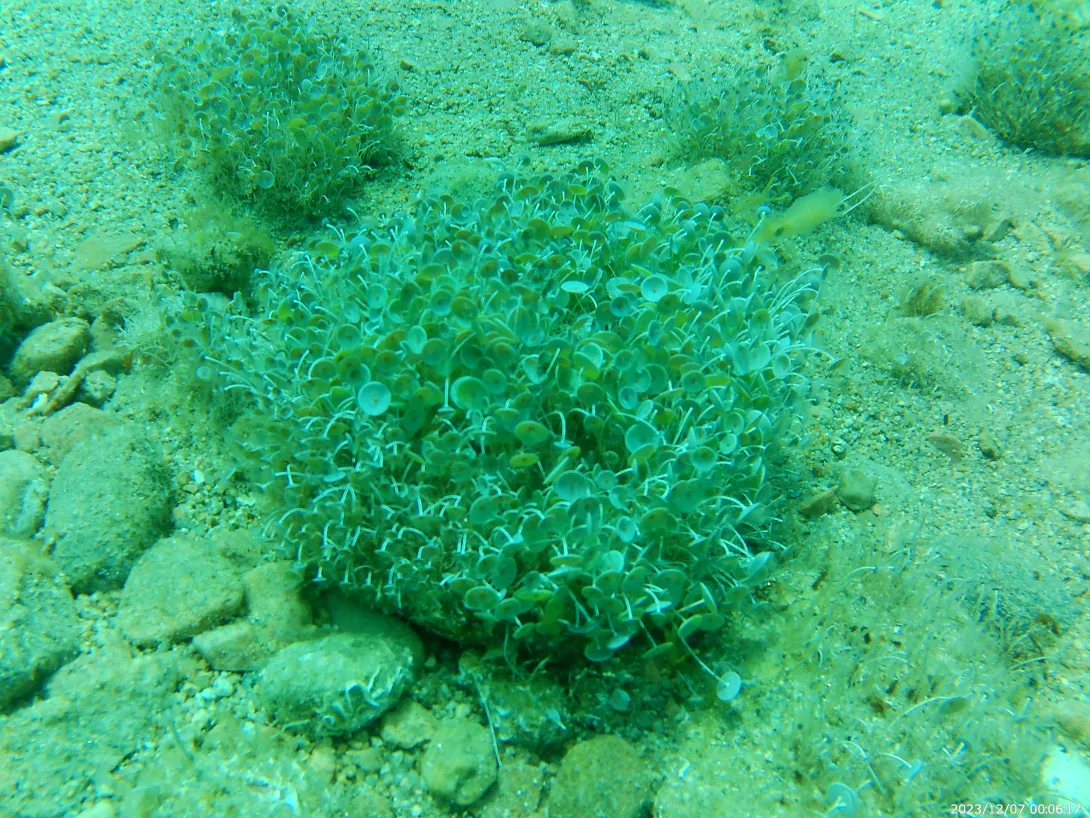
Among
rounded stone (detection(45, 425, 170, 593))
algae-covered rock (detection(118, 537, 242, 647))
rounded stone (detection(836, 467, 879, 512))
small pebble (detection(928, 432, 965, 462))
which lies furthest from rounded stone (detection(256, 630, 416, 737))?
small pebble (detection(928, 432, 965, 462))

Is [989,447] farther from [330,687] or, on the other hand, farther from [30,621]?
[30,621]

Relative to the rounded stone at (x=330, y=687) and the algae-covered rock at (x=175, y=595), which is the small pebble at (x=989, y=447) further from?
the algae-covered rock at (x=175, y=595)

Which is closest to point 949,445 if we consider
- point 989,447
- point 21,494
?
point 989,447

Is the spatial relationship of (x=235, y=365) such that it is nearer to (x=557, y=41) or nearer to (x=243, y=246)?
(x=243, y=246)

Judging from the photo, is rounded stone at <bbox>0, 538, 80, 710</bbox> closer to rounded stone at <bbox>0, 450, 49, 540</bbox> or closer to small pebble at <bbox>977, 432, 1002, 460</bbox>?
rounded stone at <bbox>0, 450, 49, 540</bbox>

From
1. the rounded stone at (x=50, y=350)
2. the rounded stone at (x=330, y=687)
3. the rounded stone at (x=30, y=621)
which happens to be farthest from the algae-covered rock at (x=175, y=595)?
the rounded stone at (x=50, y=350)

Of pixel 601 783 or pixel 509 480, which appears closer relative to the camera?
pixel 601 783
